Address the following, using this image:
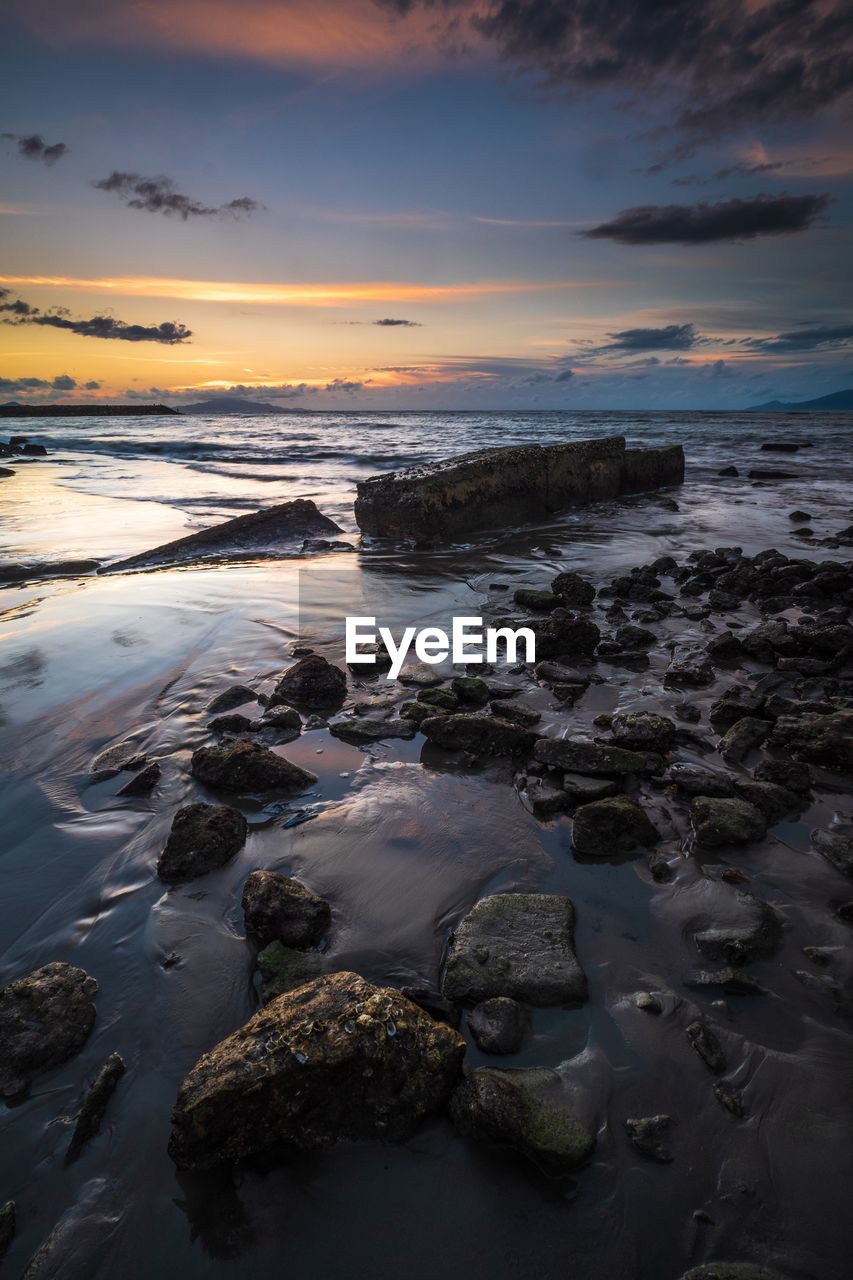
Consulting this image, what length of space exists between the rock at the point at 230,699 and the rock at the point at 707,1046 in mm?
2909

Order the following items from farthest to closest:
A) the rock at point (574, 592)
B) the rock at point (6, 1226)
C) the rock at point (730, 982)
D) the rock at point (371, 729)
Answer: the rock at point (574, 592) → the rock at point (371, 729) → the rock at point (730, 982) → the rock at point (6, 1226)

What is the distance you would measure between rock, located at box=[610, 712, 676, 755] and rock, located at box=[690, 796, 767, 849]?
0.49m

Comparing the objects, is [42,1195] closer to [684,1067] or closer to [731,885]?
[684,1067]

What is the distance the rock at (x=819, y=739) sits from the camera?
303 centimetres

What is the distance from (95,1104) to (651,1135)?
1399 millimetres

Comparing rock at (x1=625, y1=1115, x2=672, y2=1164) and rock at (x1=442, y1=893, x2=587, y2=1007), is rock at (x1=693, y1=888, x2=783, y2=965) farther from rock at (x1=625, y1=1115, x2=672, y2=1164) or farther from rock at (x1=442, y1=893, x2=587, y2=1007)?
rock at (x1=625, y1=1115, x2=672, y2=1164)

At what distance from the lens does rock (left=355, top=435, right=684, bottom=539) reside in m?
8.93

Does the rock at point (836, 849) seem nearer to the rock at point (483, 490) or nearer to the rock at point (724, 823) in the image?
the rock at point (724, 823)

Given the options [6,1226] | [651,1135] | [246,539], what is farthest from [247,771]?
[246,539]

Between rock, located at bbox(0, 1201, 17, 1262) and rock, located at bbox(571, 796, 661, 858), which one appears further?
rock, located at bbox(571, 796, 661, 858)

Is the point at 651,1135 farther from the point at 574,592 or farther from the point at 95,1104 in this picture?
the point at 574,592

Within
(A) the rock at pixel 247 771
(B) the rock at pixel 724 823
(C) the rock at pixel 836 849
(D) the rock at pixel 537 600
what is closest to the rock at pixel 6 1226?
(A) the rock at pixel 247 771

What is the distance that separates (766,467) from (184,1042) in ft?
67.1

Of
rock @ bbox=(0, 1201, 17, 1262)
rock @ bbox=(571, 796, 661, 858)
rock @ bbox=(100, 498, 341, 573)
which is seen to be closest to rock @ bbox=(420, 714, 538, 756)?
rock @ bbox=(571, 796, 661, 858)
